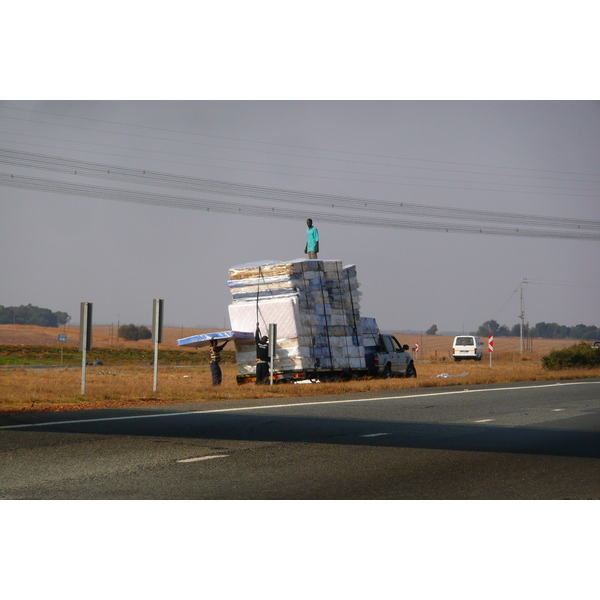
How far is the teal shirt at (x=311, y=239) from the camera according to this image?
84.3 feet

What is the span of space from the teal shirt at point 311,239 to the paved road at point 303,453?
8838 millimetres

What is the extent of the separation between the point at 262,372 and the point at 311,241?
4924 millimetres

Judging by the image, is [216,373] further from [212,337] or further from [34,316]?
[34,316]

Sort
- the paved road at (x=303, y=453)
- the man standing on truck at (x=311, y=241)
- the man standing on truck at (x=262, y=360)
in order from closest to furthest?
the paved road at (x=303, y=453), the man standing on truck at (x=262, y=360), the man standing on truck at (x=311, y=241)

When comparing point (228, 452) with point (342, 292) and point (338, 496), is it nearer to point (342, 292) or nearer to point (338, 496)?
point (338, 496)

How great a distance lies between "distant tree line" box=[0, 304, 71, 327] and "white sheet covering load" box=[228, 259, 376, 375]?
457 feet

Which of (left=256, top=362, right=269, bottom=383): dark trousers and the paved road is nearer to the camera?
the paved road

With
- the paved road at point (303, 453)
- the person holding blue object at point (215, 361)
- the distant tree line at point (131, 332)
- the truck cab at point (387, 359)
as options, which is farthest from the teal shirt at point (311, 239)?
the distant tree line at point (131, 332)

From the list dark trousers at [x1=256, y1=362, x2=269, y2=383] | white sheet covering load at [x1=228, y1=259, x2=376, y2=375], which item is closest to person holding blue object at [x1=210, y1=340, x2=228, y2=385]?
white sheet covering load at [x1=228, y1=259, x2=376, y2=375]

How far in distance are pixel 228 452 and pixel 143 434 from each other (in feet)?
7.62

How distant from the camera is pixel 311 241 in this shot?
25766 millimetres

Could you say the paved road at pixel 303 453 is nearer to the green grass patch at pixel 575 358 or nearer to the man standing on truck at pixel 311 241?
the man standing on truck at pixel 311 241

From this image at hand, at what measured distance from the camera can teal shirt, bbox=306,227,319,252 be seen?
25.7 m

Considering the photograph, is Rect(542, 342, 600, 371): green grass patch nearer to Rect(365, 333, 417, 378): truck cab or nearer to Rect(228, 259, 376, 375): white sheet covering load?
Rect(365, 333, 417, 378): truck cab
